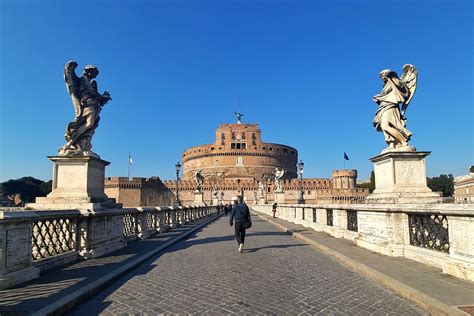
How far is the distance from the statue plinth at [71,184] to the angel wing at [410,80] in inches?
307

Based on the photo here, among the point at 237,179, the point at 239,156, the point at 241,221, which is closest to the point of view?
the point at 241,221

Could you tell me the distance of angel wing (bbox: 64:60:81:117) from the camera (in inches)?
367

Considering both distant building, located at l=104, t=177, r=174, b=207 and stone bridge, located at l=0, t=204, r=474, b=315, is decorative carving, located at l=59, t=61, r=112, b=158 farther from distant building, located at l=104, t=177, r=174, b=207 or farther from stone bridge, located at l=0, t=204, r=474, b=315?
distant building, located at l=104, t=177, r=174, b=207

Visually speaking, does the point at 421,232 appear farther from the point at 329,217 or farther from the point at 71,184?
the point at 71,184

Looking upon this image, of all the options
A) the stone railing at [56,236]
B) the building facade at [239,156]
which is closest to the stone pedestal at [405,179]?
the stone railing at [56,236]

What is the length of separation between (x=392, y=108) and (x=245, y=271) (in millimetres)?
5551

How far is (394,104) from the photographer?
9648 millimetres

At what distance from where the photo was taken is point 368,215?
29.8 ft

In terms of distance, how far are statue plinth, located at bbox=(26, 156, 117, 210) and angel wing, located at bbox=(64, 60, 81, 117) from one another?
1.21m

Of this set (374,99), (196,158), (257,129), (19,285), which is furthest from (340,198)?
(19,285)

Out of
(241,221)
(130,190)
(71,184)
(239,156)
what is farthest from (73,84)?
(239,156)

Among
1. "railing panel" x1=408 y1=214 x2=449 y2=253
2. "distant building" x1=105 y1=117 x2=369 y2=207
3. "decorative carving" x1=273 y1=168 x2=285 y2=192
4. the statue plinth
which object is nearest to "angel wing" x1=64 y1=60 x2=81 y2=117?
the statue plinth

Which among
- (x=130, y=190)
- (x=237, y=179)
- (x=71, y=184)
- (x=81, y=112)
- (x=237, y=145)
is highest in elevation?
(x=237, y=145)

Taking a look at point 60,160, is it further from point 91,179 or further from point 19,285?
point 19,285
